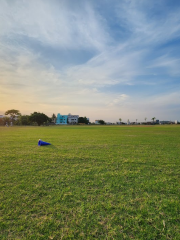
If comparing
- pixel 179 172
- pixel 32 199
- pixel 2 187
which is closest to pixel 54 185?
pixel 32 199

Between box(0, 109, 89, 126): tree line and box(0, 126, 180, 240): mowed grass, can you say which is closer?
box(0, 126, 180, 240): mowed grass

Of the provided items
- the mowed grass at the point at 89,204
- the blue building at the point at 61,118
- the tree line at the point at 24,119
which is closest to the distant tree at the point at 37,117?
the tree line at the point at 24,119

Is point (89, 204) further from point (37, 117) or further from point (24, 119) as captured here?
point (24, 119)

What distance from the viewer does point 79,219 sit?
6.52 feet

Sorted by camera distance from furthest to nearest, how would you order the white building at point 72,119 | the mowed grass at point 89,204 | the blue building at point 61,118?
the white building at point 72,119
the blue building at point 61,118
the mowed grass at point 89,204

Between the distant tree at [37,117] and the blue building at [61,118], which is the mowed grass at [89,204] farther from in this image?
the blue building at [61,118]

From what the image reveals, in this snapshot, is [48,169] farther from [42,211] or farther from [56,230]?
[56,230]

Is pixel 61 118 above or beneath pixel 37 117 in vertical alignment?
above

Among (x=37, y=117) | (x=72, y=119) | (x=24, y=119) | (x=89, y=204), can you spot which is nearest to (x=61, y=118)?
(x=72, y=119)

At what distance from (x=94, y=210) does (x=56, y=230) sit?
2.09 feet

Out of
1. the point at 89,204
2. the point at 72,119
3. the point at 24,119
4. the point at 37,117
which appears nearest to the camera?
the point at 89,204

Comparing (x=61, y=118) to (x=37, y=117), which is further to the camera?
(x=61, y=118)

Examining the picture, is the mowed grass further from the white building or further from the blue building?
the white building

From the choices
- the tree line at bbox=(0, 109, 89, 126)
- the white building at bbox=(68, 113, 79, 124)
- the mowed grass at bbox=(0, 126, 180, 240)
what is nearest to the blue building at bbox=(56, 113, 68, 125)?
the white building at bbox=(68, 113, 79, 124)
